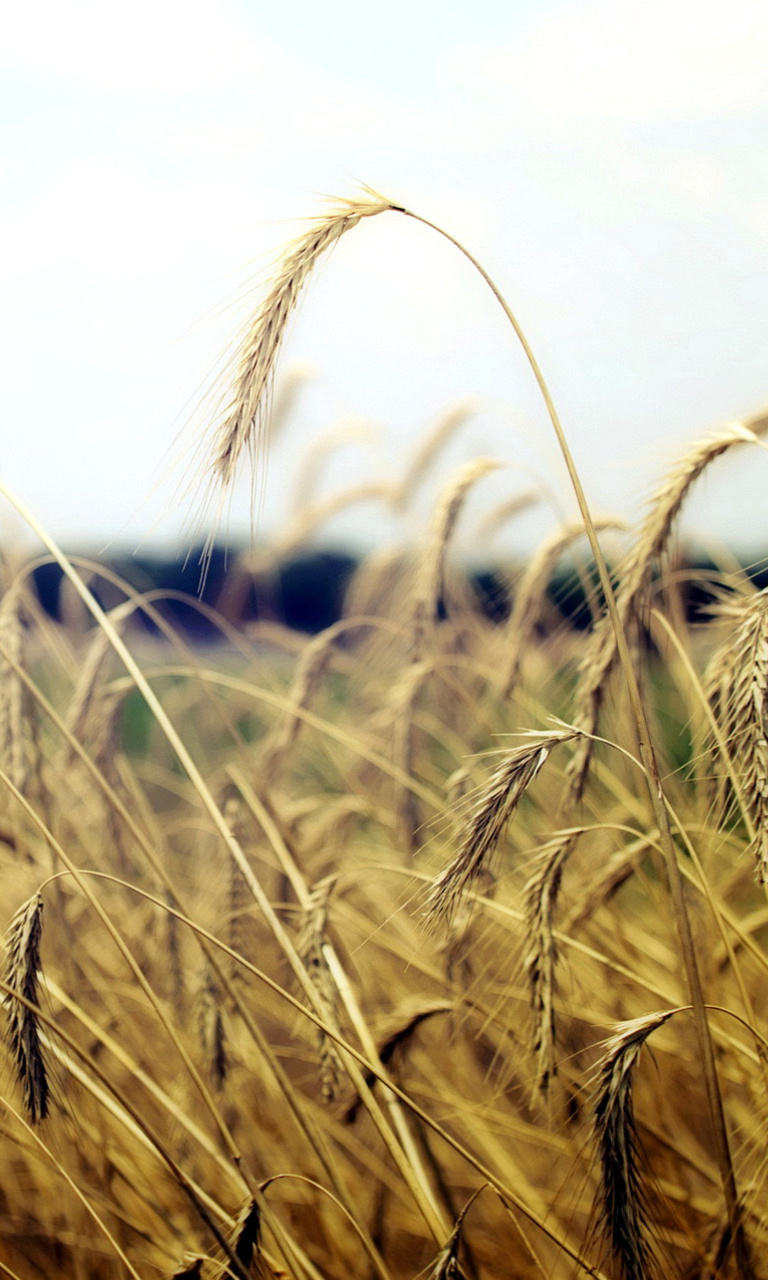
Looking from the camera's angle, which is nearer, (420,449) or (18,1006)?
(18,1006)

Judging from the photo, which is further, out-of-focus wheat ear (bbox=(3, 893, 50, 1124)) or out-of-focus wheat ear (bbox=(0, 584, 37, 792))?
out-of-focus wheat ear (bbox=(0, 584, 37, 792))

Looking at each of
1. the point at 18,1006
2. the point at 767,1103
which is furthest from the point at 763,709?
the point at 18,1006

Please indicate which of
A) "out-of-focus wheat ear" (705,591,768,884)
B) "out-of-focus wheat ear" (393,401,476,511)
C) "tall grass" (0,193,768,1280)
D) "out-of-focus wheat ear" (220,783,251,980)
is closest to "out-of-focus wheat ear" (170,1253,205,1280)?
"tall grass" (0,193,768,1280)

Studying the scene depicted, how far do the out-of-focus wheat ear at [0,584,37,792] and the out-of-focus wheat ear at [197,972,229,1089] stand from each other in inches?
13.4

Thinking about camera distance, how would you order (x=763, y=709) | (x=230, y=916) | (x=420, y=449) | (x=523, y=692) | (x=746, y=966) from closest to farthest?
(x=763, y=709) < (x=230, y=916) < (x=523, y=692) < (x=746, y=966) < (x=420, y=449)

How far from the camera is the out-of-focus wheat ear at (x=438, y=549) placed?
1.39 m

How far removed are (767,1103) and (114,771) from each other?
94 cm

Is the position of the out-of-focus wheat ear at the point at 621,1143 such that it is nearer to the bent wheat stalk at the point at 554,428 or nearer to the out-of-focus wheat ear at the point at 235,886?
the bent wheat stalk at the point at 554,428

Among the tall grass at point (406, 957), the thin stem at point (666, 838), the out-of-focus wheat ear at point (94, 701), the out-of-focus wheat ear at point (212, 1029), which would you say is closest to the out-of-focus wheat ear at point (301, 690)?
the tall grass at point (406, 957)

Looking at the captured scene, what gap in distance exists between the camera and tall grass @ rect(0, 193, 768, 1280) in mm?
813

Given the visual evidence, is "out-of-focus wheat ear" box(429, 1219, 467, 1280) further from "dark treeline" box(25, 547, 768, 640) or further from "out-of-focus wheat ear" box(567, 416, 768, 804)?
"dark treeline" box(25, 547, 768, 640)

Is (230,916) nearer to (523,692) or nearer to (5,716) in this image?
(5,716)

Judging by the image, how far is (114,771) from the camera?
1417 millimetres

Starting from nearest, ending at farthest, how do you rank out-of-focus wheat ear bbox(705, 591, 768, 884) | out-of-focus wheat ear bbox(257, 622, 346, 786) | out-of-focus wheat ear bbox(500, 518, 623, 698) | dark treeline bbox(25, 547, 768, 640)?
out-of-focus wheat ear bbox(705, 591, 768, 884)
out-of-focus wheat ear bbox(500, 518, 623, 698)
out-of-focus wheat ear bbox(257, 622, 346, 786)
dark treeline bbox(25, 547, 768, 640)
